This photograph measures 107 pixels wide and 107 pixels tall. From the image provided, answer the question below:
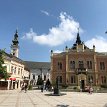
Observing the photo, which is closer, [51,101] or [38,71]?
[51,101]

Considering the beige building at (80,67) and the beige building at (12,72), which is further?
the beige building at (80,67)

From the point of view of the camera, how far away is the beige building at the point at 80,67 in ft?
189

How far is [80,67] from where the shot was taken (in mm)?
58594

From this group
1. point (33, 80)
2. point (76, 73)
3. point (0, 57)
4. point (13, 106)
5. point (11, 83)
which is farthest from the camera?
point (33, 80)

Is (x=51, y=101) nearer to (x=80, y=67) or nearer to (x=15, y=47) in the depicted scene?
(x=80, y=67)

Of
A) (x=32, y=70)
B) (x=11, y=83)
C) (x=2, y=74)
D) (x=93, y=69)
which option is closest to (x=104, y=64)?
(x=93, y=69)

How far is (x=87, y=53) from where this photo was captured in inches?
2328

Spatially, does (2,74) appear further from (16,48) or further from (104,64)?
(16,48)

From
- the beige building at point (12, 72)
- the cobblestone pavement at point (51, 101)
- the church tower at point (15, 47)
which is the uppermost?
the church tower at point (15, 47)

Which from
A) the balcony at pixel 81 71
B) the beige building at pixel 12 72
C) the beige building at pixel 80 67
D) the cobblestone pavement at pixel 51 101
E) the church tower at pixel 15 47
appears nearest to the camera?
the cobblestone pavement at pixel 51 101

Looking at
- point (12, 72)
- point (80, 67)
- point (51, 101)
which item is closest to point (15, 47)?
point (12, 72)

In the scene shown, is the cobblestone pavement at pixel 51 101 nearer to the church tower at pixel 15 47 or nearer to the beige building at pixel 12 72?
the beige building at pixel 12 72

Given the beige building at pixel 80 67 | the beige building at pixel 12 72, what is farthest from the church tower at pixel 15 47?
the beige building at pixel 80 67

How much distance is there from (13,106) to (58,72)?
4393 centimetres
